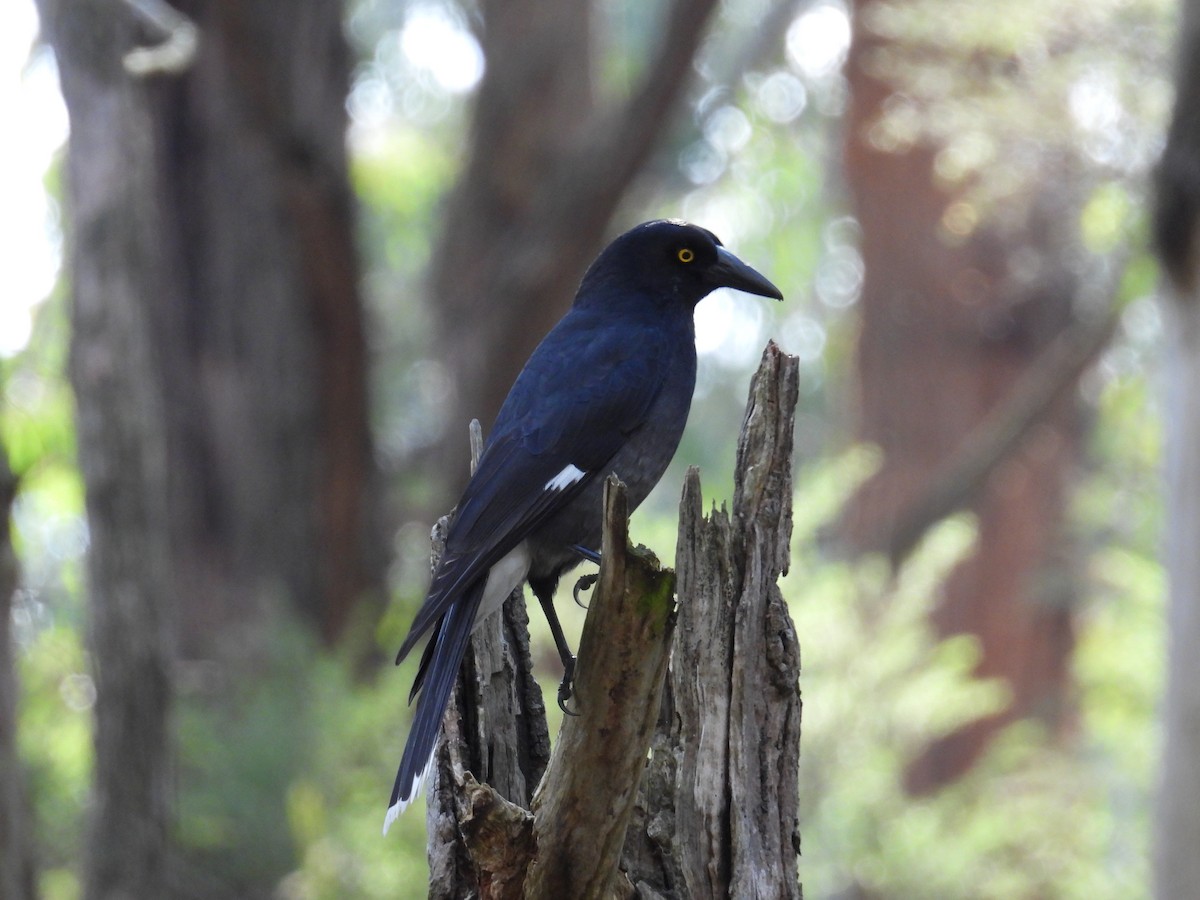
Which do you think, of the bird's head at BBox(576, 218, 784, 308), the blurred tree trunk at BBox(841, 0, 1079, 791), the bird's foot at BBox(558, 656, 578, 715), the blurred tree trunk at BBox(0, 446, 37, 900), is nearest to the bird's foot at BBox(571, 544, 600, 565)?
the bird's foot at BBox(558, 656, 578, 715)

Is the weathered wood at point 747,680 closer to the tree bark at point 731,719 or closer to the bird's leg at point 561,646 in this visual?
the tree bark at point 731,719

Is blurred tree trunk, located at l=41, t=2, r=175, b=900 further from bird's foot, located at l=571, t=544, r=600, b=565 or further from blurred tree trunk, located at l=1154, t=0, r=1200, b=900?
blurred tree trunk, located at l=1154, t=0, r=1200, b=900

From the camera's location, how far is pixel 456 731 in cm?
291

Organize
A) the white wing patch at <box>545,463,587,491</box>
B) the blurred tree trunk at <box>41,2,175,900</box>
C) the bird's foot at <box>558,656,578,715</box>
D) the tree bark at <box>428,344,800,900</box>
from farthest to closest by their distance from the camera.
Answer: the blurred tree trunk at <box>41,2,175,900</box> → the white wing patch at <box>545,463,587,491</box> → the bird's foot at <box>558,656,578,715</box> → the tree bark at <box>428,344,800,900</box>

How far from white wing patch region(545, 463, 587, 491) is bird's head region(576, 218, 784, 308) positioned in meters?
0.67

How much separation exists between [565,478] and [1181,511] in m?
3.33

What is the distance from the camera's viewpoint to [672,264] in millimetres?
3943

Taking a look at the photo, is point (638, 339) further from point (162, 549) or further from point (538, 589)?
point (162, 549)

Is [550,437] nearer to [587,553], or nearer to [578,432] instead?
[578,432]

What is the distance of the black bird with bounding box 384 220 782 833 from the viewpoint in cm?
312

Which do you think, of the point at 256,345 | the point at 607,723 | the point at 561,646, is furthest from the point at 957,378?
the point at 607,723

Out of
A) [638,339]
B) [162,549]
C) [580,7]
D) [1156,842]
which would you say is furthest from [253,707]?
Answer: [580,7]

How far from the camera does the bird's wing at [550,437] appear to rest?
126 inches

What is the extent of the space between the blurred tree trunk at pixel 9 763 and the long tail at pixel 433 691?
1527mm
